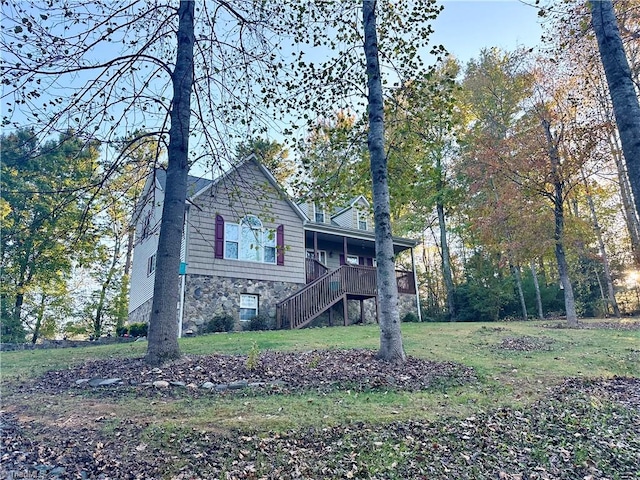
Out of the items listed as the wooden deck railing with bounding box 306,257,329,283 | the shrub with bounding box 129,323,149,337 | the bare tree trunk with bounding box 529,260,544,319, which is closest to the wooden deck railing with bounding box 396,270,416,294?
the wooden deck railing with bounding box 306,257,329,283

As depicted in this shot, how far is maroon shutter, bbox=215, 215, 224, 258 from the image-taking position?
532 inches

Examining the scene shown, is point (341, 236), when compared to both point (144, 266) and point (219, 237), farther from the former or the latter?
point (144, 266)

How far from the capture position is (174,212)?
6559 millimetres

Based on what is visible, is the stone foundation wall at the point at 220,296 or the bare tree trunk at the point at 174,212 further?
the stone foundation wall at the point at 220,296

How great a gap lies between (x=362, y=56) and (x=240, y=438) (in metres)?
6.94

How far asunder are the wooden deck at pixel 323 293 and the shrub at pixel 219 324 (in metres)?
1.70

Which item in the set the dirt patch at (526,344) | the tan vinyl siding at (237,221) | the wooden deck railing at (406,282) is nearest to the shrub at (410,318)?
the wooden deck railing at (406,282)

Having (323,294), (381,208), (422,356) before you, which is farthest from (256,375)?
(323,294)

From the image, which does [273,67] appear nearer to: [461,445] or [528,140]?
[461,445]

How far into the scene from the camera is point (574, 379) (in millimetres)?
5891

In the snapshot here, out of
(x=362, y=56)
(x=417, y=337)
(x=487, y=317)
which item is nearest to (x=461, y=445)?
(x=417, y=337)

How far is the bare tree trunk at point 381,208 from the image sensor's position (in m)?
6.49

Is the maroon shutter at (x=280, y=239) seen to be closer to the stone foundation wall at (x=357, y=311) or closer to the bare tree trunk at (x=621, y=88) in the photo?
the stone foundation wall at (x=357, y=311)

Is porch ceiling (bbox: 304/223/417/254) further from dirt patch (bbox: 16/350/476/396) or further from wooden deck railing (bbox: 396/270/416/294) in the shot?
dirt patch (bbox: 16/350/476/396)
